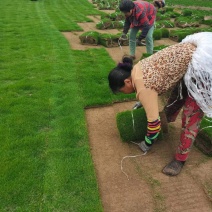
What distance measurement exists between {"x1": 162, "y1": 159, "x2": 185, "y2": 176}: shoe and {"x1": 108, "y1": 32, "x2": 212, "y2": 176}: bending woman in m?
0.26

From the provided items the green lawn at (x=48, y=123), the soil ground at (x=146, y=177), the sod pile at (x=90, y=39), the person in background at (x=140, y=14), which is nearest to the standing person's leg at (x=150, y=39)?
the person in background at (x=140, y=14)

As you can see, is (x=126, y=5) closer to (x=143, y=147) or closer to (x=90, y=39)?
(x=90, y=39)

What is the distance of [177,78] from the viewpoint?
2.73 metres

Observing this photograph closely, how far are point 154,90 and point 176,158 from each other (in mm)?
881

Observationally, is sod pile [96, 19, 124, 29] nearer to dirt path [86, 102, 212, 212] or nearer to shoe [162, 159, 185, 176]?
dirt path [86, 102, 212, 212]

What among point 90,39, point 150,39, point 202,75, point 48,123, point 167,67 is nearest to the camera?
point 202,75

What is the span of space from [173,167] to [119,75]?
3.86 ft

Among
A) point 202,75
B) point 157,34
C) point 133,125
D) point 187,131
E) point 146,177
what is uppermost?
point 202,75

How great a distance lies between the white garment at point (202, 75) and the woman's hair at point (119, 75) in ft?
1.93

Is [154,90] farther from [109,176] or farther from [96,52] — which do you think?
[96,52]

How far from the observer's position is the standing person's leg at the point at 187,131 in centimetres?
277

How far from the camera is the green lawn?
2.61 meters

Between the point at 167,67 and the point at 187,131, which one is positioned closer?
the point at 167,67

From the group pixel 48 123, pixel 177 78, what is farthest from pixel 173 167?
pixel 48 123
